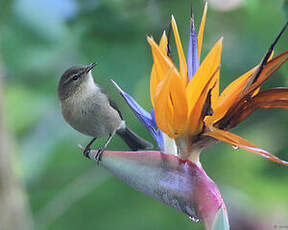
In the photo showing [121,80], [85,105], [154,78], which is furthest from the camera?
[121,80]

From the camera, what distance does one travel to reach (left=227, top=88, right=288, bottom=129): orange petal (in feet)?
3.34

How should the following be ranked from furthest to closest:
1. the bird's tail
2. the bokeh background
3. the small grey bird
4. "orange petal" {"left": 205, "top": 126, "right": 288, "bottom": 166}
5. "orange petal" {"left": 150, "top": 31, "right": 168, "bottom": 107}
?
A: the bokeh background → the bird's tail → the small grey bird → "orange petal" {"left": 150, "top": 31, "right": 168, "bottom": 107} → "orange petal" {"left": 205, "top": 126, "right": 288, "bottom": 166}

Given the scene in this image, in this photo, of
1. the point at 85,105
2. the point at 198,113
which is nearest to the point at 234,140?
the point at 198,113

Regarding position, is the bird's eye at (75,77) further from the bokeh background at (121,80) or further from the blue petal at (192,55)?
the blue petal at (192,55)

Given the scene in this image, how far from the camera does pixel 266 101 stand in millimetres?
1047

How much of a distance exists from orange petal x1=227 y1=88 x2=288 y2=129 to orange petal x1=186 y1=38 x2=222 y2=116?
0.29 ft

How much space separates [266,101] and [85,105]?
81 cm

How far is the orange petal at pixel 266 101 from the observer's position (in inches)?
40.1

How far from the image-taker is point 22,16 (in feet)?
6.62

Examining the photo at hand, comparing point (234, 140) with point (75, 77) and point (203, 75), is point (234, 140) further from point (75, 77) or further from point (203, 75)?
point (75, 77)

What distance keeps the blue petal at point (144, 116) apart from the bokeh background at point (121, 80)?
22.3 inches

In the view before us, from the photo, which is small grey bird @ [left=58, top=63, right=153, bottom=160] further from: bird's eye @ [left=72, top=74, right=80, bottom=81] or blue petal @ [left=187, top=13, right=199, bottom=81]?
blue petal @ [left=187, top=13, right=199, bottom=81]

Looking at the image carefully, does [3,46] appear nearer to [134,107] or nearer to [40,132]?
[40,132]

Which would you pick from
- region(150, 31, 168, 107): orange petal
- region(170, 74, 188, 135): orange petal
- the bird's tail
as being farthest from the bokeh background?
region(170, 74, 188, 135): orange petal
